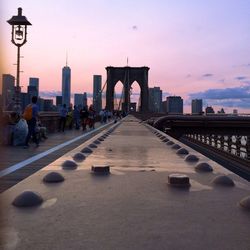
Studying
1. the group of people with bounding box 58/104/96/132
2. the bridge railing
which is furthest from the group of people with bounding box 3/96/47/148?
the group of people with bounding box 58/104/96/132

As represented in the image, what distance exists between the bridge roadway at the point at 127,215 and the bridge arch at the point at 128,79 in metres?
117

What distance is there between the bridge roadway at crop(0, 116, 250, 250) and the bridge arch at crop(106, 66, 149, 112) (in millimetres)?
116994

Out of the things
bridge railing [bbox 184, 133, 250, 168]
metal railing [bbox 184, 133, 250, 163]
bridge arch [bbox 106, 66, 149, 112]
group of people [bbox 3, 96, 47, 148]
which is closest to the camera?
group of people [bbox 3, 96, 47, 148]

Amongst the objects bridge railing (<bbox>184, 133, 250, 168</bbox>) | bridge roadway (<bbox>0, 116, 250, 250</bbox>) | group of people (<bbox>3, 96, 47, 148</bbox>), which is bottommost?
bridge railing (<bbox>184, 133, 250, 168</bbox>)

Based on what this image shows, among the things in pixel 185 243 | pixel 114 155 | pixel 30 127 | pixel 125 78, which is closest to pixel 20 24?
pixel 30 127

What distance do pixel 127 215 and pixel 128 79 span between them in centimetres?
12220

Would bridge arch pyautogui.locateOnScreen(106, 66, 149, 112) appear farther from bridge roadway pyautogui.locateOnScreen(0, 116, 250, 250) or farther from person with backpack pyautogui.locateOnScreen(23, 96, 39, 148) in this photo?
bridge roadway pyautogui.locateOnScreen(0, 116, 250, 250)

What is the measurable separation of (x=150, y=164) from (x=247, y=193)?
8.23 ft

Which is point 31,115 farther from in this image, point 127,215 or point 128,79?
point 128,79

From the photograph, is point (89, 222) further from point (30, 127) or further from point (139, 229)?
point (30, 127)

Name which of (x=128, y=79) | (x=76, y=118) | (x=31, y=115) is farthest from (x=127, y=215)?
(x=128, y=79)

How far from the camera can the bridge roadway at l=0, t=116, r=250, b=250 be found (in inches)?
→ 110

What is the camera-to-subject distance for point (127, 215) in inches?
136

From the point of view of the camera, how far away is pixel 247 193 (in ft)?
14.3
